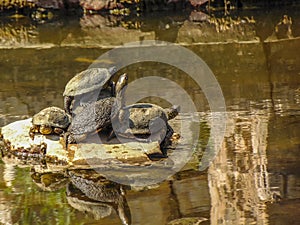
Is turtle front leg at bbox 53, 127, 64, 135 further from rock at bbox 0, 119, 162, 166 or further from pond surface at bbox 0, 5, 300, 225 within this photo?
pond surface at bbox 0, 5, 300, 225

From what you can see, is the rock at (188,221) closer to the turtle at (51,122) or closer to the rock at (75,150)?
the rock at (75,150)

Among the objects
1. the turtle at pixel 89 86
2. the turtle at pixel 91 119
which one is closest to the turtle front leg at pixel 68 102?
the turtle at pixel 89 86

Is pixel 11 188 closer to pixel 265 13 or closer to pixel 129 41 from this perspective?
pixel 129 41

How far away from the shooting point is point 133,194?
6348mm

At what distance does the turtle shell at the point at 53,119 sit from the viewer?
712 centimetres

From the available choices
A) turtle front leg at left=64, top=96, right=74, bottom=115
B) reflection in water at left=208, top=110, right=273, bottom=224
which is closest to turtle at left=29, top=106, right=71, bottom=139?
turtle front leg at left=64, top=96, right=74, bottom=115

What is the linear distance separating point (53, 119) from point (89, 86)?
0.47 meters

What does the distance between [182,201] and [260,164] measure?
3.35 feet

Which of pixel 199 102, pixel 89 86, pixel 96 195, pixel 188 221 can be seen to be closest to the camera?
pixel 188 221

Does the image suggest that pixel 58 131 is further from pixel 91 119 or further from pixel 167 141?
pixel 167 141

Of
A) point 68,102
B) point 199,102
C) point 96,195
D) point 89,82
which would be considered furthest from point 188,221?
point 199,102

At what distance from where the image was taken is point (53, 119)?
7.12 meters

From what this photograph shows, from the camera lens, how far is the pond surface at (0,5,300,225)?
19.8 ft

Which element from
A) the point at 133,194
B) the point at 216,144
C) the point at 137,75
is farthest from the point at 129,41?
the point at 133,194
